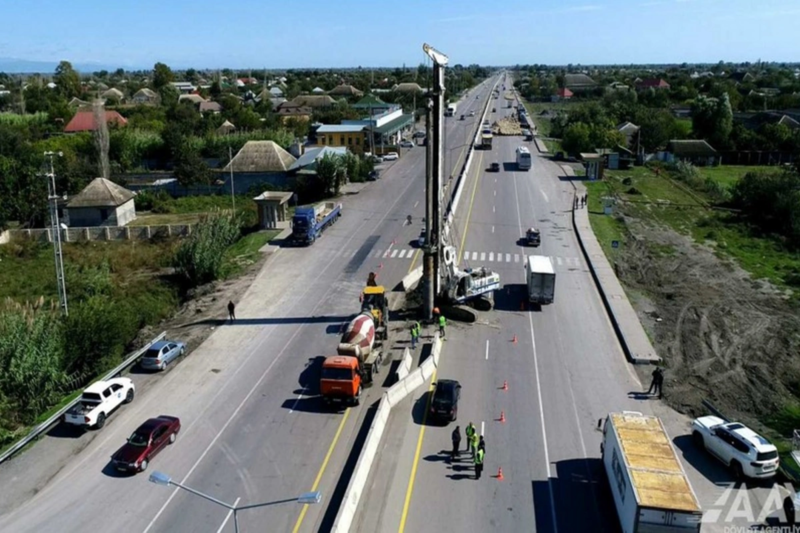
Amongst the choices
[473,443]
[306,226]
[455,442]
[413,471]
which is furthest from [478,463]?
[306,226]

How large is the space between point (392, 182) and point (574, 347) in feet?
158

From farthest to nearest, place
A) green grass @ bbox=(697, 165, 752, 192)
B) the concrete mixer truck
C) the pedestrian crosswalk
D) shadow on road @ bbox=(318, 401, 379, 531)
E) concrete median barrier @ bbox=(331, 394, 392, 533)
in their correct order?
green grass @ bbox=(697, 165, 752, 192), the pedestrian crosswalk, the concrete mixer truck, shadow on road @ bbox=(318, 401, 379, 531), concrete median barrier @ bbox=(331, 394, 392, 533)

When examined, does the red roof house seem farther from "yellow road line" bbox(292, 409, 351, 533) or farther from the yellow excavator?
"yellow road line" bbox(292, 409, 351, 533)

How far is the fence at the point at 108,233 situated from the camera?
58.5 m

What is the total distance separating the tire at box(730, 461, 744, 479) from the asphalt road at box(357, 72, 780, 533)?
0.47 meters

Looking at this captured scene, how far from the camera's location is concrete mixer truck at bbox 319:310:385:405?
91.4 feet

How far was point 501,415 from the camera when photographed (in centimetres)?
2745

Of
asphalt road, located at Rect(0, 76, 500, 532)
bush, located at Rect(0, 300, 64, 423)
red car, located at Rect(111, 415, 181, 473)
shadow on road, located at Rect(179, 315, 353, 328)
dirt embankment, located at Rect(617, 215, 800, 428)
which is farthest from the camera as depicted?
shadow on road, located at Rect(179, 315, 353, 328)

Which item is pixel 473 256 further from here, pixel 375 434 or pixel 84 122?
pixel 84 122

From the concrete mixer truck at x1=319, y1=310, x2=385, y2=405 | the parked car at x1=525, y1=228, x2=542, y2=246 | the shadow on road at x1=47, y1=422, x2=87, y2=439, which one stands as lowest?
the shadow on road at x1=47, y1=422, x2=87, y2=439

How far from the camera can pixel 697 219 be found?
203 ft

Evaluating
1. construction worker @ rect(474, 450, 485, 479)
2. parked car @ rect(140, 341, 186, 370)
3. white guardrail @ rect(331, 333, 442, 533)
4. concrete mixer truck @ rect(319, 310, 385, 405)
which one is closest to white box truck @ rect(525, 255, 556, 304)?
white guardrail @ rect(331, 333, 442, 533)

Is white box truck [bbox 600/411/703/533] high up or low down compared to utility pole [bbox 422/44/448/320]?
down

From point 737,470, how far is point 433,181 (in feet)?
66.2
